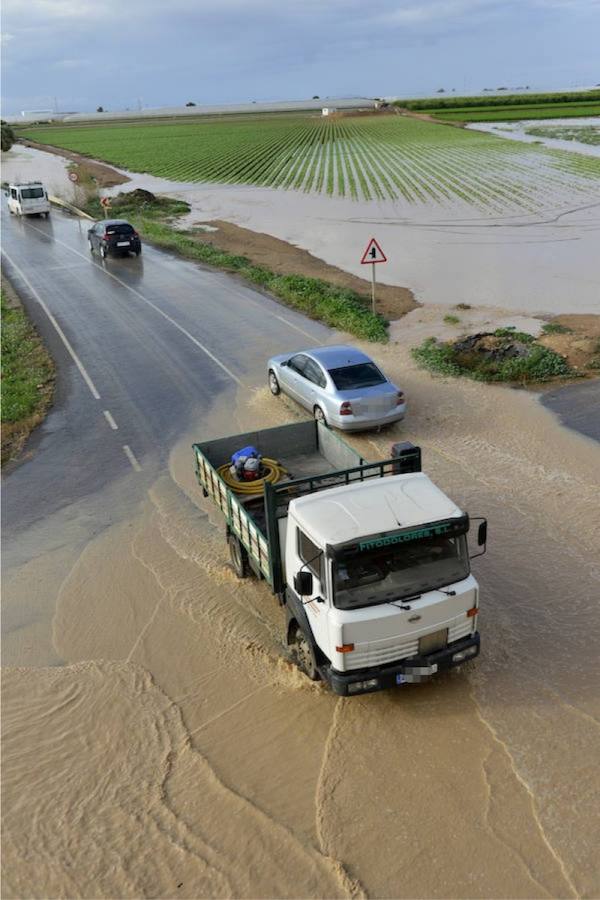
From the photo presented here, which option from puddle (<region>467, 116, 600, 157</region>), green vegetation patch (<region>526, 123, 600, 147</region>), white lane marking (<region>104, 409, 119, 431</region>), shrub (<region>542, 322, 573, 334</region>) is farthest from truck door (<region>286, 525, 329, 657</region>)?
green vegetation patch (<region>526, 123, 600, 147</region>)

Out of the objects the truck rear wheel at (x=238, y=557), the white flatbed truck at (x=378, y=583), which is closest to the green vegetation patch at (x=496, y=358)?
the truck rear wheel at (x=238, y=557)

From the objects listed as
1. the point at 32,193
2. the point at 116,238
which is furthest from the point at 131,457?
the point at 32,193

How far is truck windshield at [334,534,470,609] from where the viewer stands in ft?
23.9

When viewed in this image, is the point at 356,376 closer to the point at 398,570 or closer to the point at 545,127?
the point at 398,570

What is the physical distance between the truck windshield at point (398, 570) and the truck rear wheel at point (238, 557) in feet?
9.95

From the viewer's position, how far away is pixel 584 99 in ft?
400

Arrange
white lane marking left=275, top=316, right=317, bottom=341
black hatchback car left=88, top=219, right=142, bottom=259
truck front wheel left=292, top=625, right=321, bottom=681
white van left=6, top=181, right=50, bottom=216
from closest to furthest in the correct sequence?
truck front wheel left=292, top=625, right=321, bottom=681
white lane marking left=275, top=316, right=317, bottom=341
black hatchback car left=88, top=219, right=142, bottom=259
white van left=6, top=181, right=50, bottom=216

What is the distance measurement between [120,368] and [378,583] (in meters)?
13.5

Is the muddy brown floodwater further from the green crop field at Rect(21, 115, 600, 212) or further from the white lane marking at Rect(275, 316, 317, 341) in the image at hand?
the green crop field at Rect(21, 115, 600, 212)

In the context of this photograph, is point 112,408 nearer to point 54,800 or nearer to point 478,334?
point 478,334

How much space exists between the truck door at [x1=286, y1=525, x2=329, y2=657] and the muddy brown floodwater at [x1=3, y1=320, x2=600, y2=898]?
1.03 meters

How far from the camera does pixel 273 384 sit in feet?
55.2

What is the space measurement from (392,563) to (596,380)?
11.7 metres

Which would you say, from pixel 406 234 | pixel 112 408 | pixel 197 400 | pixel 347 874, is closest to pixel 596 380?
pixel 197 400
